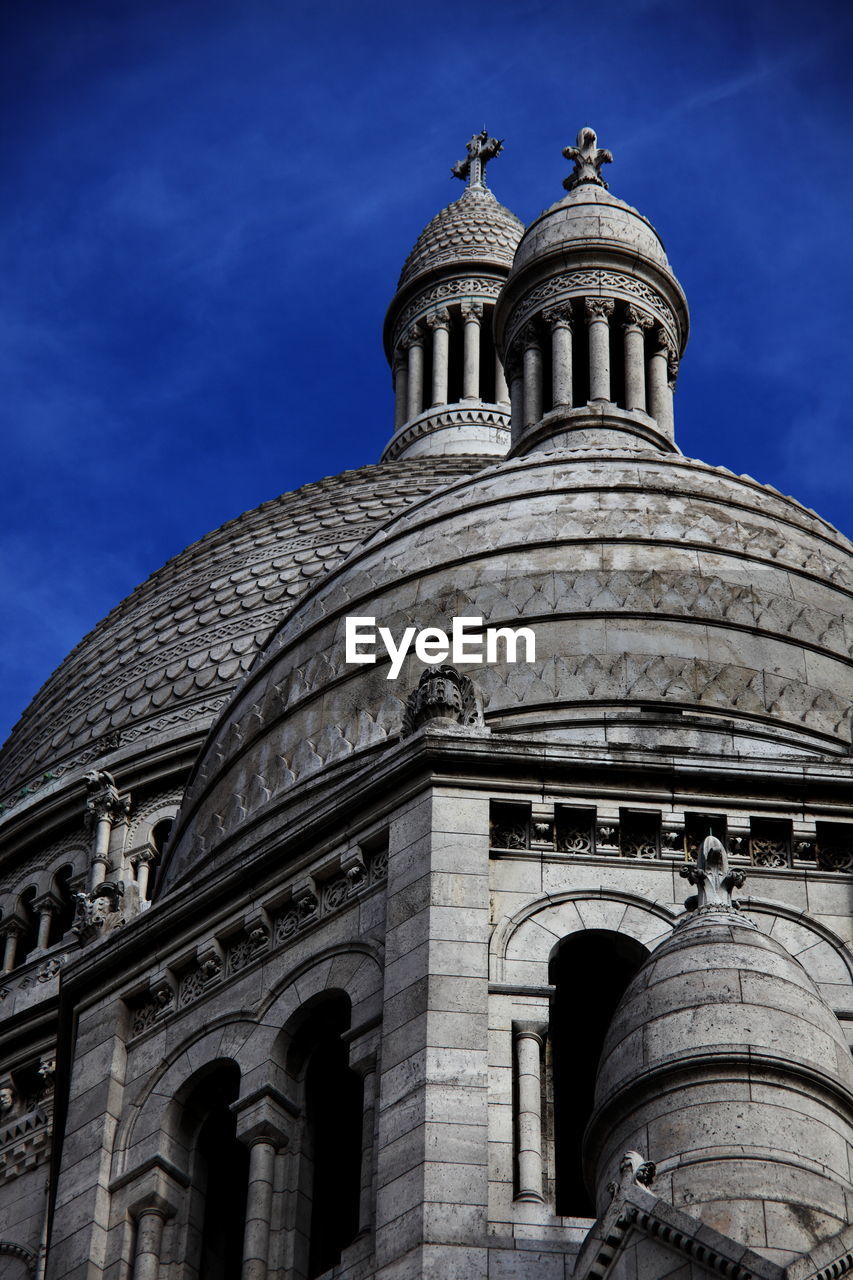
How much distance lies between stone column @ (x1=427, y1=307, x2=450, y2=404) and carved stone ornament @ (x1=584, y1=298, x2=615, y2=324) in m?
20.5

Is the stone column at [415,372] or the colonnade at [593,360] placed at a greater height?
the stone column at [415,372]

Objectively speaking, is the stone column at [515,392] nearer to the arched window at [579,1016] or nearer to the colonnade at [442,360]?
the arched window at [579,1016]

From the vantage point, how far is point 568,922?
27.7 meters

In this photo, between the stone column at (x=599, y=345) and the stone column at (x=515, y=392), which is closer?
the stone column at (x=515, y=392)

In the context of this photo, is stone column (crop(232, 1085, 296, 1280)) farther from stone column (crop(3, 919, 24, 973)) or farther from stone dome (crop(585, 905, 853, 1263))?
stone column (crop(3, 919, 24, 973))

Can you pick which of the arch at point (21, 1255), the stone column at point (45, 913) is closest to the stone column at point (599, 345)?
the stone column at point (45, 913)

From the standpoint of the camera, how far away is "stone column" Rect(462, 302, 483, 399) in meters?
64.9

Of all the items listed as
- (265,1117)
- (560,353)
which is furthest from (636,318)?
(265,1117)

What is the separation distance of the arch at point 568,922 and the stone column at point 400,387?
37734mm

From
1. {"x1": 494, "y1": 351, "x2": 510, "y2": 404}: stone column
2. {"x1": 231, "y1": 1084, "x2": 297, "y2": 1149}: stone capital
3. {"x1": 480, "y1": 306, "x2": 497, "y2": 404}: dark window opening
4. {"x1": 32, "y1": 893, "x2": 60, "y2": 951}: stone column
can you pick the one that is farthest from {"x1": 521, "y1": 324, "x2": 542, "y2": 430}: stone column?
{"x1": 480, "y1": 306, "x2": 497, "y2": 404}: dark window opening

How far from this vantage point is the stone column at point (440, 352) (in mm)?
64875

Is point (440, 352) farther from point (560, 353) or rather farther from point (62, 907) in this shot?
point (560, 353)

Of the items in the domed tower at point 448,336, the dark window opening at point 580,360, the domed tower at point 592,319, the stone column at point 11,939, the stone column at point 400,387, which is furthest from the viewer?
the stone column at point 400,387

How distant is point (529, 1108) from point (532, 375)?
19.1m
